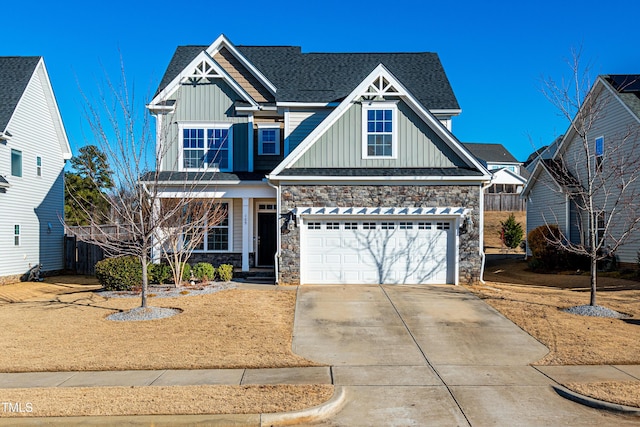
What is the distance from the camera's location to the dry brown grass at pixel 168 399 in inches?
241

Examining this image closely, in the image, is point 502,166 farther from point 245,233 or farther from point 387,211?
point 245,233

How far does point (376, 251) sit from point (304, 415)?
1051 cm

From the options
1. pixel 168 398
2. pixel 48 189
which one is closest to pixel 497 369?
pixel 168 398

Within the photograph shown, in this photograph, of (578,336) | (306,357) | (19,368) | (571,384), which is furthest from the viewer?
(578,336)

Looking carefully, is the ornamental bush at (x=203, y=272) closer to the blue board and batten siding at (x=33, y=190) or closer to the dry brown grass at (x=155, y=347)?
the dry brown grass at (x=155, y=347)

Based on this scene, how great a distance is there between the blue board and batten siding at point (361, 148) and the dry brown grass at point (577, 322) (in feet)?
14.3

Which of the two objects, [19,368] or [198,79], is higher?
[198,79]

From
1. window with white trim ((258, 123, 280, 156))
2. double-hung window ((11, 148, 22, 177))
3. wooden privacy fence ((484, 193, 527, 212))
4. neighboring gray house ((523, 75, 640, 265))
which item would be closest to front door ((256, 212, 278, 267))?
window with white trim ((258, 123, 280, 156))

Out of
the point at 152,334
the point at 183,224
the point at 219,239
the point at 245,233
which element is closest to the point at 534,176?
the point at 245,233

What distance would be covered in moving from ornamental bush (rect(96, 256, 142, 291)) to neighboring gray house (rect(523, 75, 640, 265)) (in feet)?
46.7

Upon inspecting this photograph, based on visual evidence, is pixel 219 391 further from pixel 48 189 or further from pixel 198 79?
pixel 48 189

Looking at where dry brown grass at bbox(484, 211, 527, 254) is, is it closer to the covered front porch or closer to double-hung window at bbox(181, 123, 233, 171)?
the covered front porch

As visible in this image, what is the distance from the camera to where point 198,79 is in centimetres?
1912

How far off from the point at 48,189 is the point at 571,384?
22241 millimetres
